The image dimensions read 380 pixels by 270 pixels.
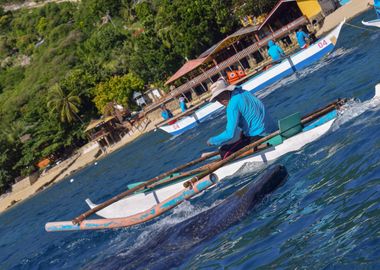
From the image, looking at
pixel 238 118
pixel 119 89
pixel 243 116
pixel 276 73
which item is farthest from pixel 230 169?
pixel 119 89

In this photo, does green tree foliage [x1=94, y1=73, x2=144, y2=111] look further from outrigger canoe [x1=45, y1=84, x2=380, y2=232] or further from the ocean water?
outrigger canoe [x1=45, y1=84, x2=380, y2=232]

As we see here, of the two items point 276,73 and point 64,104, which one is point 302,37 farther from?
point 64,104

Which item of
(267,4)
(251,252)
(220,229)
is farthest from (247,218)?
(267,4)

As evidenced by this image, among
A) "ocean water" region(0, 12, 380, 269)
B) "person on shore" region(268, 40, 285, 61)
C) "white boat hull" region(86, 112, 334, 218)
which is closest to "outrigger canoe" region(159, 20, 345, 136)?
"person on shore" region(268, 40, 285, 61)

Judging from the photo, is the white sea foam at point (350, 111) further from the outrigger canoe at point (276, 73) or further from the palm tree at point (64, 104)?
the palm tree at point (64, 104)

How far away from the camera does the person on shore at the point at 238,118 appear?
39.0ft

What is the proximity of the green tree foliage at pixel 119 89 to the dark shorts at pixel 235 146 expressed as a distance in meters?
52.7

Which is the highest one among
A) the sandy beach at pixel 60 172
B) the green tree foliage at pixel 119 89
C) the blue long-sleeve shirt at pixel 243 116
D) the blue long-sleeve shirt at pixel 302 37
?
the green tree foliage at pixel 119 89

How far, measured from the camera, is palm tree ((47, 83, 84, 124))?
67312 millimetres

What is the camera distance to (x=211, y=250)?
974cm

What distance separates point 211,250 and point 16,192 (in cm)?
5433

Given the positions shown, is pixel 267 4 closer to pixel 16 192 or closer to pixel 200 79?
pixel 200 79

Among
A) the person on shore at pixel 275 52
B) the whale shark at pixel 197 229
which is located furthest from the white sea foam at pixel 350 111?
the person on shore at pixel 275 52

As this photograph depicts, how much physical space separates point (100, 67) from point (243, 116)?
62.7m
